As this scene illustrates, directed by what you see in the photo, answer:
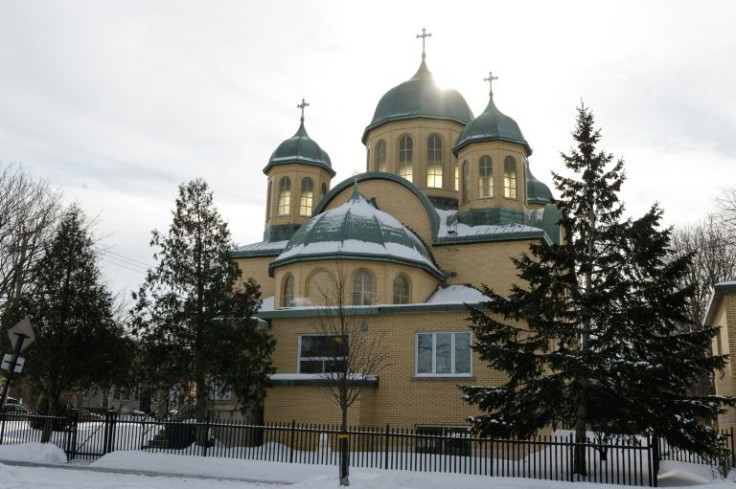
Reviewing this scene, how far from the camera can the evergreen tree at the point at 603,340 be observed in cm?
1452

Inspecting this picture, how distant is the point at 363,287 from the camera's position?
81.9 ft

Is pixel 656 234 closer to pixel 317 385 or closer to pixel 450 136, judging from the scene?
pixel 317 385

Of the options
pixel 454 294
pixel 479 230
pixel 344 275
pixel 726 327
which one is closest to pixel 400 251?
pixel 344 275

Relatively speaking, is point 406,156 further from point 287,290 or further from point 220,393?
point 220,393

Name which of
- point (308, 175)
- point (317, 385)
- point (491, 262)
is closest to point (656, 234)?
point (317, 385)

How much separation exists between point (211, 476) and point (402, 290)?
482 inches

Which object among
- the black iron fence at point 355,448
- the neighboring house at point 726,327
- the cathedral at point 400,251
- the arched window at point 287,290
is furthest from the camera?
the arched window at point 287,290

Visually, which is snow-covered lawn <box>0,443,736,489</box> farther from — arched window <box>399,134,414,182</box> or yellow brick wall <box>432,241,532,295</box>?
arched window <box>399,134,414,182</box>

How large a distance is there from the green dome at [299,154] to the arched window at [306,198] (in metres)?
0.96

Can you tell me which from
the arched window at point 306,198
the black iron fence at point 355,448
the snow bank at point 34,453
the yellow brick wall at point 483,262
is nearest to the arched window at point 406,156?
the arched window at point 306,198

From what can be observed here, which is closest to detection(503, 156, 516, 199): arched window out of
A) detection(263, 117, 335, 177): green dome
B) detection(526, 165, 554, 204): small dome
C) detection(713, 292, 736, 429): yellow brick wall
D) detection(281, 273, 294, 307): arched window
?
detection(263, 117, 335, 177): green dome

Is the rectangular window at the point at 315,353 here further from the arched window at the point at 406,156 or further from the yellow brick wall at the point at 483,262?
the arched window at the point at 406,156

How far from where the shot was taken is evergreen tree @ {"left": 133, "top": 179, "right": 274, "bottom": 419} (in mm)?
19219

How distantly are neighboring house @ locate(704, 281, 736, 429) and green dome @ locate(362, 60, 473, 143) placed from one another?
18.1 meters
